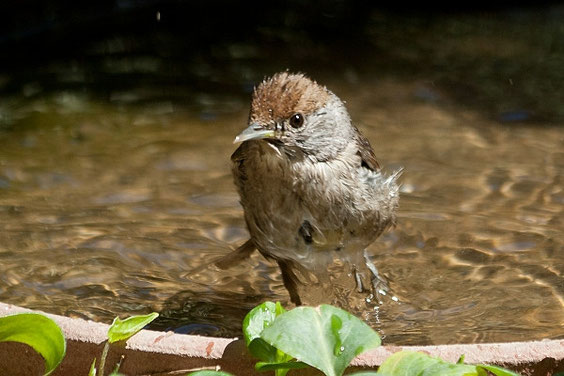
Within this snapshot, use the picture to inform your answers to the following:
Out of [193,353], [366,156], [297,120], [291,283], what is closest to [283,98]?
[297,120]

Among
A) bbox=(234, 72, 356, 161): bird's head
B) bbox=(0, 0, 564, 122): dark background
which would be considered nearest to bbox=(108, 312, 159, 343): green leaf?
bbox=(234, 72, 356, 161): bird's head

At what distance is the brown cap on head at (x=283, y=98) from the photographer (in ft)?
12.5

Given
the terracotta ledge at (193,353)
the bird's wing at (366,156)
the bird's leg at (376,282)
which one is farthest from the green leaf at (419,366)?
the bird's leg at (376,282)

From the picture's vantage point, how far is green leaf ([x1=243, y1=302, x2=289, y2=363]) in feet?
7.80

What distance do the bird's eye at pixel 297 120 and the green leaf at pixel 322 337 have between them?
1704mm

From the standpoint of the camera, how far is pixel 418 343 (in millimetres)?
3896

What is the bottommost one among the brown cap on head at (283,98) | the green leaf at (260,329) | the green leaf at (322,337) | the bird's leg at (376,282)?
the bird's leg at (376,282)

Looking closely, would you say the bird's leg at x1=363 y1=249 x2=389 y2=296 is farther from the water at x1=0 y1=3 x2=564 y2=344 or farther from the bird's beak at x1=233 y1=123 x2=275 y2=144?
the bird's beak at x1=233 y1=123 x2=275 y2=144

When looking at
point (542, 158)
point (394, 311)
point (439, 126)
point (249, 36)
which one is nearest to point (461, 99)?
point (439, 126)

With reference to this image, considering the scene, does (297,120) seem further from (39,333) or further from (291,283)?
(39,333)

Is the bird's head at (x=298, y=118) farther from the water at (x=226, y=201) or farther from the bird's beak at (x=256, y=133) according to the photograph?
the water at (x=226, y=201)

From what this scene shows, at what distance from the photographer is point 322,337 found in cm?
223

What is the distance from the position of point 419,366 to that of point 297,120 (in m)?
1.84

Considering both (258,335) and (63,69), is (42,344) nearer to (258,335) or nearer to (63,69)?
(258,335)
